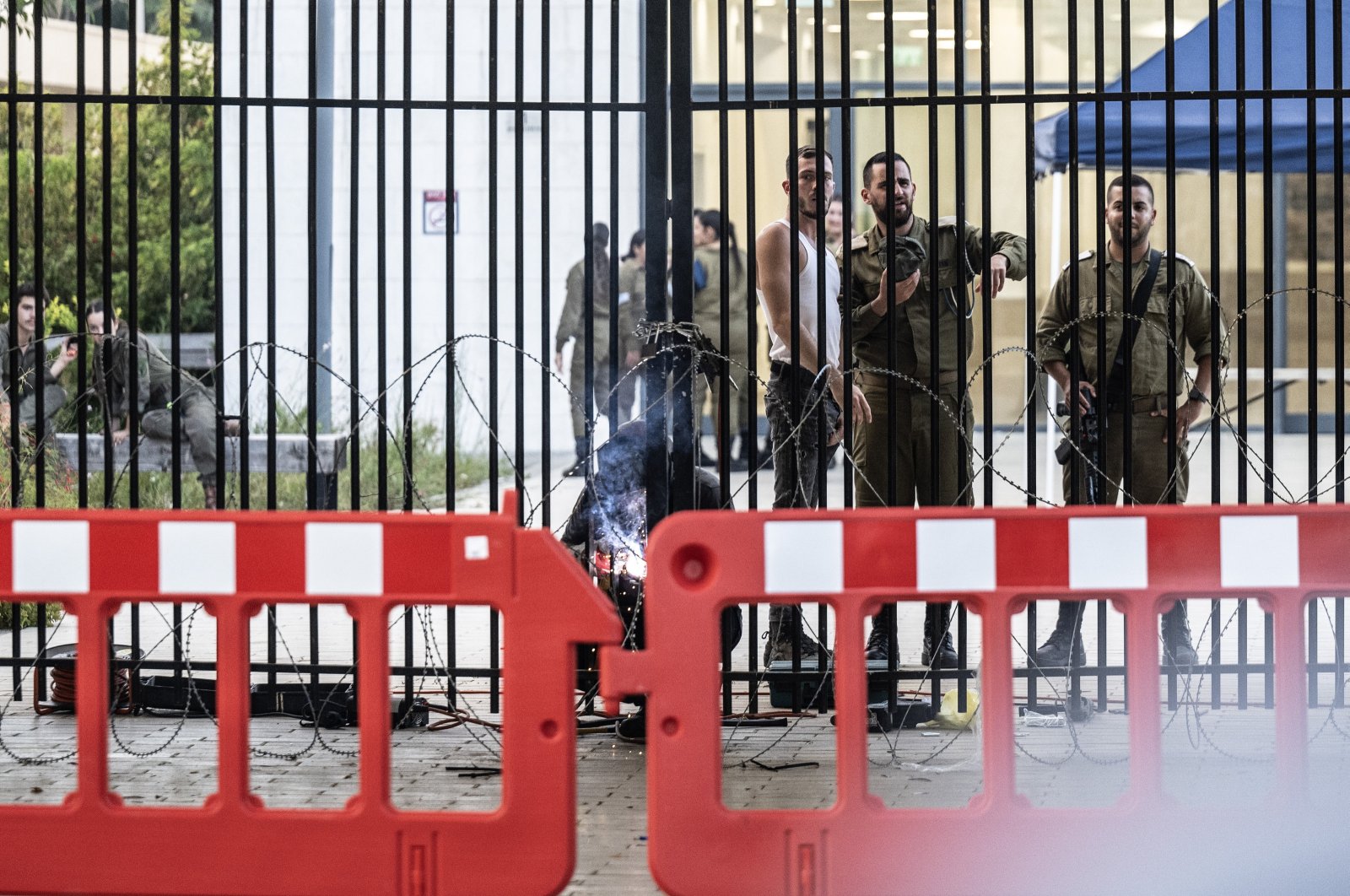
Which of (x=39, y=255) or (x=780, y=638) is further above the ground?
(x=39, y=255)

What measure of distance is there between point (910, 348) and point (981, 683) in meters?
3.38

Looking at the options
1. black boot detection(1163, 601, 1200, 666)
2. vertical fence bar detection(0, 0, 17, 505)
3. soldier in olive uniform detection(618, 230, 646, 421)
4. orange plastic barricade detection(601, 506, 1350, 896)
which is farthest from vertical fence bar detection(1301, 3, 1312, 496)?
soldier in olive uniform detection(618, 230, 646, 421)

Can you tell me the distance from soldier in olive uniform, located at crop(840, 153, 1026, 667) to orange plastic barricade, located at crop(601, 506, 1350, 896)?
263cm

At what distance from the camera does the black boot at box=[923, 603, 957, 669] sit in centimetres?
616

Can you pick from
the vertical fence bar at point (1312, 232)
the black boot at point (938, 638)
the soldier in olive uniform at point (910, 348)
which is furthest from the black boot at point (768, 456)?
the vertical fence bar at point (1312, 232)

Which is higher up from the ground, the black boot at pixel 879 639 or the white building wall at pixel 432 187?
the white building wall at pixel 432 187

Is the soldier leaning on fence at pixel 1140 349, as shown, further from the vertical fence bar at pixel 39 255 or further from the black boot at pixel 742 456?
the black boot at pixel 742 456

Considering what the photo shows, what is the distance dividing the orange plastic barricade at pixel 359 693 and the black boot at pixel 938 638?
8.03 feet

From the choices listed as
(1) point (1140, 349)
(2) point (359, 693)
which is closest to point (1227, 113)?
(1) point (1140, 349)

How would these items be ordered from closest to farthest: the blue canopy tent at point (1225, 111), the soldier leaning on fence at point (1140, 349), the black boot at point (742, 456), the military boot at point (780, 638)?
the military boot at point (780, 638), the soldier leaning on fence at point (1140, 349), the blue canopy tent at point (1225, 111), the black boot at point (742, 456)

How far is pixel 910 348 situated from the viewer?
23.5 ft

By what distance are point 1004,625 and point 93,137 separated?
20.0m

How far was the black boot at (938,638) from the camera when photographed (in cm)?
616

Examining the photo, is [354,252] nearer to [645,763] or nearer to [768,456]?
[768,456]
